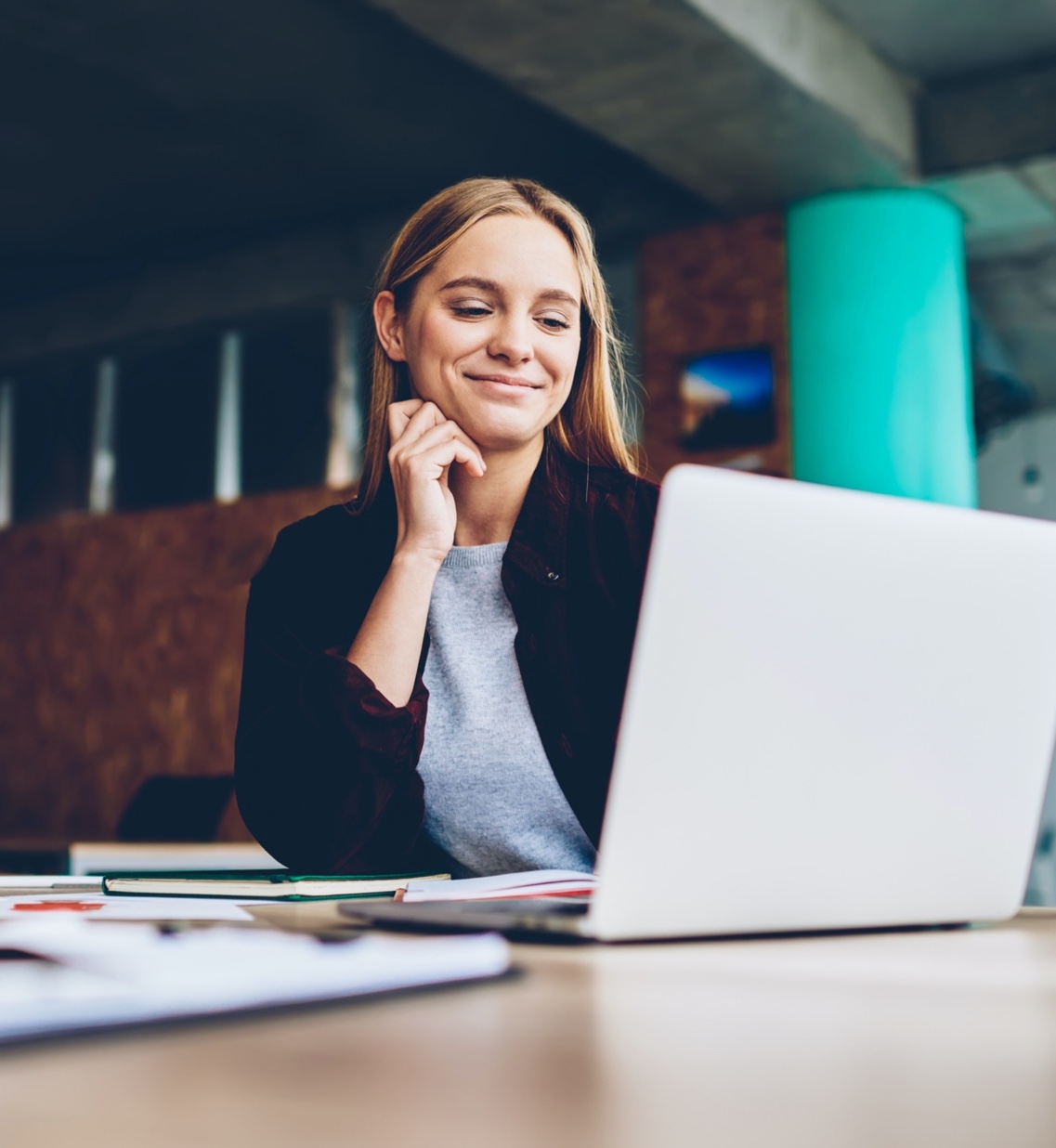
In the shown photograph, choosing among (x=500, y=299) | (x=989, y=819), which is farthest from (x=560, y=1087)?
(x=500, y=299)

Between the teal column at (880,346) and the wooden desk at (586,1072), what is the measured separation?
173 inches

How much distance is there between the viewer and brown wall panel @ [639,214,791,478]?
5242mm

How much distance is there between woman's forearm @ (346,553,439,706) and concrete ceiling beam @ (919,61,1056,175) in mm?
4510

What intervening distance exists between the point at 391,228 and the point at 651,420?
1777mm

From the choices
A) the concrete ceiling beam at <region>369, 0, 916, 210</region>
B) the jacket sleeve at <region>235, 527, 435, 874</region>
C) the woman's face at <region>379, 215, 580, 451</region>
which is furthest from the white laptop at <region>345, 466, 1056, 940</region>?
the concrete ceiling beam at <region>369, 0, 916, 210</region>

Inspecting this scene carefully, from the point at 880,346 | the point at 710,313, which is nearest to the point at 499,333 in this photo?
the point at 880,346

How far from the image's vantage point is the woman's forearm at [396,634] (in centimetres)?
123

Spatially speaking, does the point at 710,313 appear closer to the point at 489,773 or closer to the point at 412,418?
the point at 412,418

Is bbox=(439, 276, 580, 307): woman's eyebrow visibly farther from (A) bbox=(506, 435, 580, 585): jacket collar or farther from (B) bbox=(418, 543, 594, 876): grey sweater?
(B) bbox=(418, 543, 594, 876): grey sweater

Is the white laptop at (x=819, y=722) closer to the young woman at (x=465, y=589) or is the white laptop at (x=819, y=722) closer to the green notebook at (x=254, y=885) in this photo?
the green notebook at (x=254, y=885)

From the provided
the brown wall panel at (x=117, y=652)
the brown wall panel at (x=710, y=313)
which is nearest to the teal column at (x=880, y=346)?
the brown wall panel at (x=710, y=313)

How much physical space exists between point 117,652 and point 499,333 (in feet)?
19.1

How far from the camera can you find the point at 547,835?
4.26 ft

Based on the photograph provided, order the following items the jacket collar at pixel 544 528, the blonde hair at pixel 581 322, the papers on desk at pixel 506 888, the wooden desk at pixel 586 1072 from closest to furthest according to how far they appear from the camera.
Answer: the wooden desk at pixel 586 1072
the papers on desk at pixel 506 888
the jacket collar at pixel 544 528
the blonde hair at pixel 581 322
